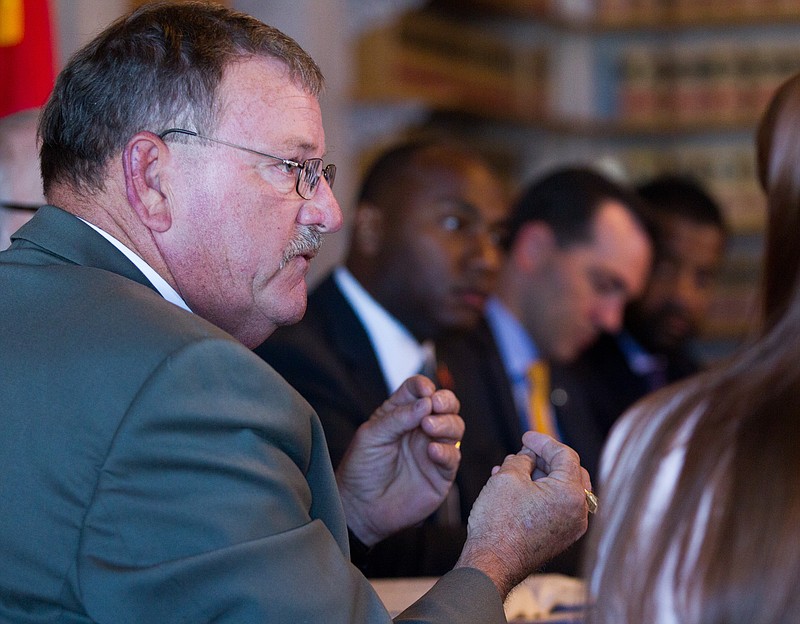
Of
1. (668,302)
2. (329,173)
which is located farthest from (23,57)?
(668,302)

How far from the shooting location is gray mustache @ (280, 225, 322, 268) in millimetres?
1301

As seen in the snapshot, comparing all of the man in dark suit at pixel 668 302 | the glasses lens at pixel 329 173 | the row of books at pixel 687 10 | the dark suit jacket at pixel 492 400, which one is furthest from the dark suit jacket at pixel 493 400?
the row of books at pixel 687 10

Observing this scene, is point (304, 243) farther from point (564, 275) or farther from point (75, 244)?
point (564, 275)

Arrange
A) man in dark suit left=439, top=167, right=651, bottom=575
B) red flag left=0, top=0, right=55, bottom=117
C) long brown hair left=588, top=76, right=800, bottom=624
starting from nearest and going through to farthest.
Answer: long brown hair left=588, top=76, right=800, bottom=624, red flag left=0, top=0, right=55, bottom=117, man in dark suit left=439, top=167, right=651, bottom=575

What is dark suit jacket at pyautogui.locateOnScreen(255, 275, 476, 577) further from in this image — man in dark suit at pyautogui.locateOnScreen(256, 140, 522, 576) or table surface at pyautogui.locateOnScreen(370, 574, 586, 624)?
table surface at pyautogui.locateOnScreen(370, 574, 586, 624)

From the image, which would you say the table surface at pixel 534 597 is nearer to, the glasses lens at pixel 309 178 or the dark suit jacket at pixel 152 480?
the dark suit jacket at pixel 152 480

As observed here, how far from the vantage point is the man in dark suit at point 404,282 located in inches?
86.5

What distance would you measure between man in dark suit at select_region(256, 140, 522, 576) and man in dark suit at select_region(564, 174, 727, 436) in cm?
100

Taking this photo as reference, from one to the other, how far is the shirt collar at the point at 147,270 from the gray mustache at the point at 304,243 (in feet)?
0.42

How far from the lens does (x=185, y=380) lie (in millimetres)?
1008

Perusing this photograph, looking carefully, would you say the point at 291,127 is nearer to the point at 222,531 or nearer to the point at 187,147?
the point at 187,147

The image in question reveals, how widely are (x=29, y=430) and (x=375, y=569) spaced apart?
890 millimetres

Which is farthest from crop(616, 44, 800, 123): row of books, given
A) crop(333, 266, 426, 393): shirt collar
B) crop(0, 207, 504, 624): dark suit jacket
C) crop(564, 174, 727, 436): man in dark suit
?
crop(0, 207, 504, 624): dark suit jacket

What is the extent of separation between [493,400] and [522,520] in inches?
59.5
